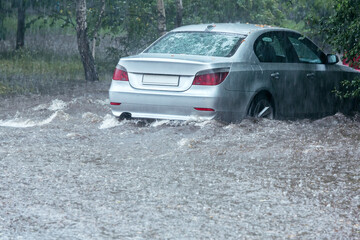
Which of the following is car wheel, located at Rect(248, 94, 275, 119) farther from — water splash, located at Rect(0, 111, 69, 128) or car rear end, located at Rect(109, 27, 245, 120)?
water splash, located at Rect(0, 111, 69, 128)

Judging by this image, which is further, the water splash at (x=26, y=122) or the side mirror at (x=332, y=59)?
the side mirror at (x=332, y=59)

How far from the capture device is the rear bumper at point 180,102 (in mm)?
8266

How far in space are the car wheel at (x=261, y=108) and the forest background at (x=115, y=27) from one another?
128 cm

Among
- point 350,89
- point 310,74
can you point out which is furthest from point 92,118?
point 350,89

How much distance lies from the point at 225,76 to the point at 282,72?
52.4 inches

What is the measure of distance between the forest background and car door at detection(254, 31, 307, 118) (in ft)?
2.04

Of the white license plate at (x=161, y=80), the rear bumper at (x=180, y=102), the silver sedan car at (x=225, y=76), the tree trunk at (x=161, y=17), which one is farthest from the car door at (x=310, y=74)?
the tree trunk at (x=161, y=17)

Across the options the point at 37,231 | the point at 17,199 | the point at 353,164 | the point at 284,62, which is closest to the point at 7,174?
the point at 17,199

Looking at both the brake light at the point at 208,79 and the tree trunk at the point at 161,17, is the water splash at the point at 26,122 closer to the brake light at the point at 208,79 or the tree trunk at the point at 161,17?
the brake light at the point at 208,79

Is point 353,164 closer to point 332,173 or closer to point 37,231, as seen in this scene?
point 332,173

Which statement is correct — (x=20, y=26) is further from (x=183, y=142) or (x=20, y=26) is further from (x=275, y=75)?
(x=183, y=142)

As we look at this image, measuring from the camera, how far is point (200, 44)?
9188mm

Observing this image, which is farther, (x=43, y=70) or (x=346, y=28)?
(x=43, y=70)

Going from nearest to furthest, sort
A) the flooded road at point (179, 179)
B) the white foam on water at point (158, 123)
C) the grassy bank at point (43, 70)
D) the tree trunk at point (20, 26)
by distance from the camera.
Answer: the flooded road at point (179, 179)
the white foam on water at point (158, 123)
the grassy bank at point (43, 70)
the tree trunk at point (20, 26)
